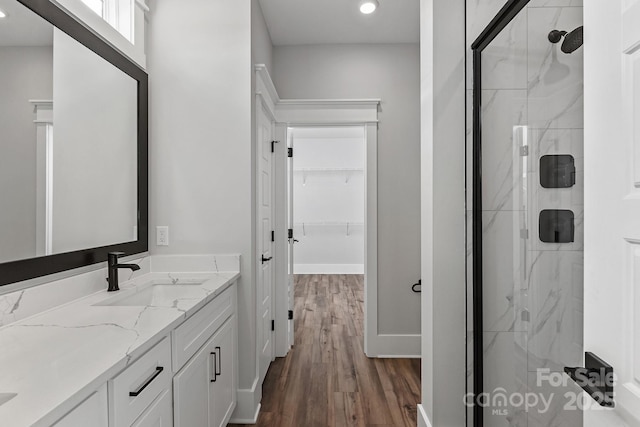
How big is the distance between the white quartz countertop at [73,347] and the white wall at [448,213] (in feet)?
3.73

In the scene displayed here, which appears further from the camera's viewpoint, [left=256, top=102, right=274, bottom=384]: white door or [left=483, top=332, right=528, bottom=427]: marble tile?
[left=256, top=102, right=274, bottom=384]: white door

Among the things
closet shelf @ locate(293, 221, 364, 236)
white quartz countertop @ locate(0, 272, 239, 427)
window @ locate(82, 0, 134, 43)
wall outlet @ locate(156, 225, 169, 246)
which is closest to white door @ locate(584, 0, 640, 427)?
white quartz countertop @ locate(0, 272, 239, 427)

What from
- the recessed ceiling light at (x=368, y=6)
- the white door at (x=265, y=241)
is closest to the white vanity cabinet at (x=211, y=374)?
the white door at (x=265, y=241)

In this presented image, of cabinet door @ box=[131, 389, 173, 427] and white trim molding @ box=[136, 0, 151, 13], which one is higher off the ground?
white trim molding @ box=[136, 0, 151, 13]

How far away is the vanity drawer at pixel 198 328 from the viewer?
1.44m

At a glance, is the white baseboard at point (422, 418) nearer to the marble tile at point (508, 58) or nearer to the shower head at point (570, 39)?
the marble tile at point (508, 58)

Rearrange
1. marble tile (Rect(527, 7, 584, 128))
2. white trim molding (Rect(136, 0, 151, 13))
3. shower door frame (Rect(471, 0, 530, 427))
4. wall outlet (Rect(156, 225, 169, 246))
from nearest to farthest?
marble tile (Rect(527, 7, 584, 128)), shower door frame (Rect(471, 0, 530, 427)), white trim molding (Rect(136, 0, 151, 13)), wall outlet (Rect(156, 225, 169, 246))

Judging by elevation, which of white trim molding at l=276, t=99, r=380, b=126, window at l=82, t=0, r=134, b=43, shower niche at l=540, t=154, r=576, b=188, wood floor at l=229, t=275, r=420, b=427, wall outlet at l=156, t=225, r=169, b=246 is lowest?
wood floor at l=229, t=275, r=420, b=427

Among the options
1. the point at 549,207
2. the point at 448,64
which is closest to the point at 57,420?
the point at 549,207

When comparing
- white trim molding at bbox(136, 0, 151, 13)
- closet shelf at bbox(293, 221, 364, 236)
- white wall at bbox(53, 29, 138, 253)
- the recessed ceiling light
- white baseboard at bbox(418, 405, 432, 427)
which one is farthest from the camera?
closet shelf at bbox(293, 221, 364, 236)

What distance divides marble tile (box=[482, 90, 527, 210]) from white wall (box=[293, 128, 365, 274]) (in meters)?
5.49

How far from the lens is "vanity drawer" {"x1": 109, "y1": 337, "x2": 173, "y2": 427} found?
102cm

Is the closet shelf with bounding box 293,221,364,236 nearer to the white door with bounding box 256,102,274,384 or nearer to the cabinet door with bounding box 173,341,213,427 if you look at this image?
the white door with bounding box 256,102,274,384

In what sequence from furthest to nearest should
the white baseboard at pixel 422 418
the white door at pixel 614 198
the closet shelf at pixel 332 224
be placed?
the closet shelf at pixel 332 224
the white baseboard at pixel 422 418
the white door at pixel 614 198
